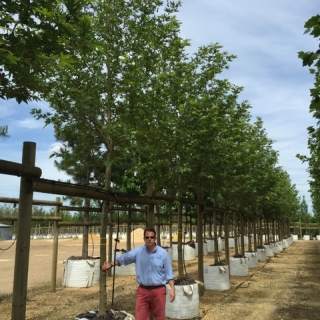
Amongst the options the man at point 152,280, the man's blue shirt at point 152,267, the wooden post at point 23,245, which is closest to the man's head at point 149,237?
the man at point 152,280

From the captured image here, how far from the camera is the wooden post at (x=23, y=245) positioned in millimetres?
3303

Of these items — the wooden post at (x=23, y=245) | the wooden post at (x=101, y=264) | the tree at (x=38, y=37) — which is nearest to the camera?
the tree at (x=38, y=37)

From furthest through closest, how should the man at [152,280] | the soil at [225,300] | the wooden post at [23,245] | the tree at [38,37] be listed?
the soil at [225,300] < the man at [152,280] < the wooden post at [23,245] < the tree at [38,37]

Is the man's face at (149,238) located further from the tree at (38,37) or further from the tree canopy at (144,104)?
the tree at (38,37)

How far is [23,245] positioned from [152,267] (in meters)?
1.74

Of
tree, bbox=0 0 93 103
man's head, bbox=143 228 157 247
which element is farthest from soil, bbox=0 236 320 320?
tree, bbox=0 0 93 103

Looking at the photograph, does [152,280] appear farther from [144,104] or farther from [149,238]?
[144,104]

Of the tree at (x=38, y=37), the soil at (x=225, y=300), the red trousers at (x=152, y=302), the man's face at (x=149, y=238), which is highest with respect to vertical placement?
the tree at (x=38, y=37)

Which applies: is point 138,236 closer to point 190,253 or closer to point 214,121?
point 190,253

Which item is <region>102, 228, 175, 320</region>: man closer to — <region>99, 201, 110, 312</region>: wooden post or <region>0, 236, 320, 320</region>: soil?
<region>99, 201, 110, 312</region>: wooden post

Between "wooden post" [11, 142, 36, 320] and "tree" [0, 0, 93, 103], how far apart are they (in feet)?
2.58

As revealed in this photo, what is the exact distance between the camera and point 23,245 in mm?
3346

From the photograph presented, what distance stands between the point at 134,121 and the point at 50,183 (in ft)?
7.69

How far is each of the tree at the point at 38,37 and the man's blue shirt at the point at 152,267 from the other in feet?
8.45
